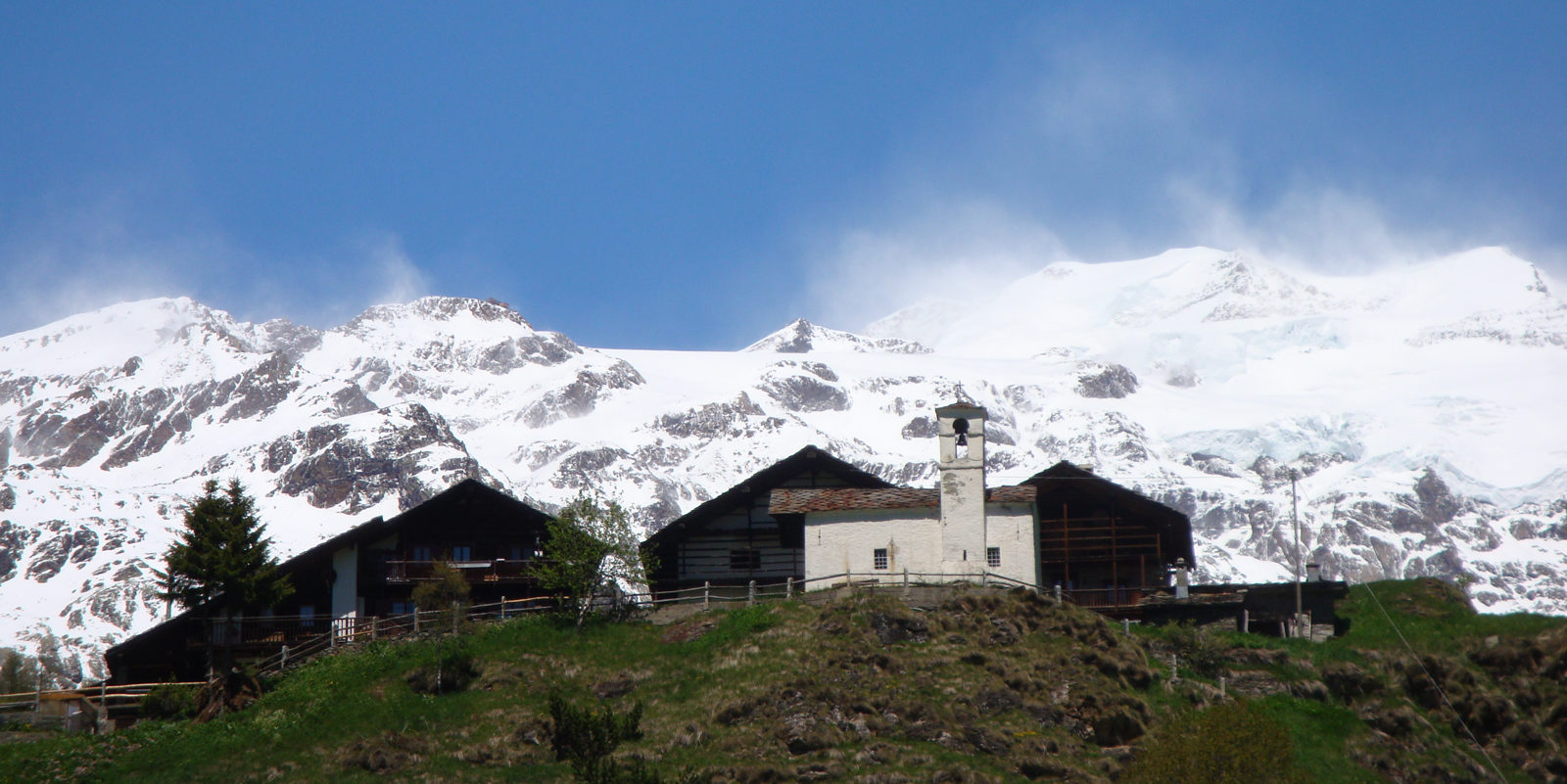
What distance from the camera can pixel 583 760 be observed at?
3506 cm

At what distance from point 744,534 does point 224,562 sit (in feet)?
84.2

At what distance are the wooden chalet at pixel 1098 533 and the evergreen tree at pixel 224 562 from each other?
121 feet

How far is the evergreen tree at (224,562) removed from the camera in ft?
174

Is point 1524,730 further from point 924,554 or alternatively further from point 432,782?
point 432,782

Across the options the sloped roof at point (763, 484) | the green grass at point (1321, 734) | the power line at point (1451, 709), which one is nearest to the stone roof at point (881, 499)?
the sloped roof at point (763, 484)

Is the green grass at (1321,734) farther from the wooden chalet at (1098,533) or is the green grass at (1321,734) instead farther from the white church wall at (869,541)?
the wooden chalet at (1098,533)

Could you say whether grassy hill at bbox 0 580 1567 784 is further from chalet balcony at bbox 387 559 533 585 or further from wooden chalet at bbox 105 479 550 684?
chalet balcony at bbox 387 559 533 585

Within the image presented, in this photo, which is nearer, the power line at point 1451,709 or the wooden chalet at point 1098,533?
the power line at point 1451,709

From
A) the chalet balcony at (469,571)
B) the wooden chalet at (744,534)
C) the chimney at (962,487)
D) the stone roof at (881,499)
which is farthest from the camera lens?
the wooden chalet at (744,534)

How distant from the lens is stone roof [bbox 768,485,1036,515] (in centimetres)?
5938

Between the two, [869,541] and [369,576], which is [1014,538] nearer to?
[869,541]

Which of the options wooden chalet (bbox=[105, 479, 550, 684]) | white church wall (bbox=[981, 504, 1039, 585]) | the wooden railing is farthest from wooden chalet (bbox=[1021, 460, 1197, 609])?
the wooden railing

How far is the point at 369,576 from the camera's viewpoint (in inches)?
2680

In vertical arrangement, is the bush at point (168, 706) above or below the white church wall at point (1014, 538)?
below
